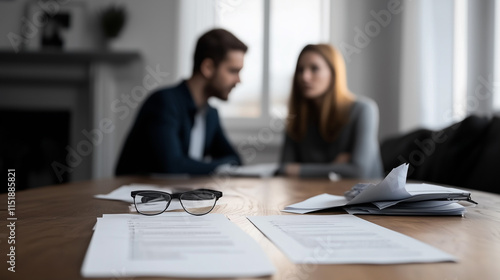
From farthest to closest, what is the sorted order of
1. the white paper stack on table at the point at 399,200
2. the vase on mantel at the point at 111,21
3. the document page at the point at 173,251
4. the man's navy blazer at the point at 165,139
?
1. the vase on mantel at the point at 111,21
2. the man's navy blazer at the point at 165,139
3. the white paper stack on table at the point at 399,200
4. the document page at the point at 173,251

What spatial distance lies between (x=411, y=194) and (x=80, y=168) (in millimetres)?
3461

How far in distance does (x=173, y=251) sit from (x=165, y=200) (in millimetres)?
321

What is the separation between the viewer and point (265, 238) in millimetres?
532

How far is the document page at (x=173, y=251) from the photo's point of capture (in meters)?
0.38

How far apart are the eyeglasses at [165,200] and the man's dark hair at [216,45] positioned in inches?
51.7

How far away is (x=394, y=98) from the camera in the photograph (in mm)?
3590

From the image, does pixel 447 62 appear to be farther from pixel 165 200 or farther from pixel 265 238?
pixel 265 238

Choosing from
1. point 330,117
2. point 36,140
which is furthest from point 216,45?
point 36,140

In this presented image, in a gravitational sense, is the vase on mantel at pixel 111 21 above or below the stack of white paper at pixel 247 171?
above

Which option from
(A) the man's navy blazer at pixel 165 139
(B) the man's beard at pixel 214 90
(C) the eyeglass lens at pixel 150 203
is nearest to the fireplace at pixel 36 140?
(A) the man's navy blazer at pixel 165 139

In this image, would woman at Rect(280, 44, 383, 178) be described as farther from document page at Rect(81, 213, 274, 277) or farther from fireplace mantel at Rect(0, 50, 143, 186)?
fireplace mantel at Rect(0, 50, 143, 186)

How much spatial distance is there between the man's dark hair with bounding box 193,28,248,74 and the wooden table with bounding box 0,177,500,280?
1169 mm

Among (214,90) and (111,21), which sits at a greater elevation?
(111,21)

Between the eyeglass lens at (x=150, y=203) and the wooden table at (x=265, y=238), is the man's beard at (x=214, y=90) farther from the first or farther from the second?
the eyeglass lens at (x=150, y=203)
